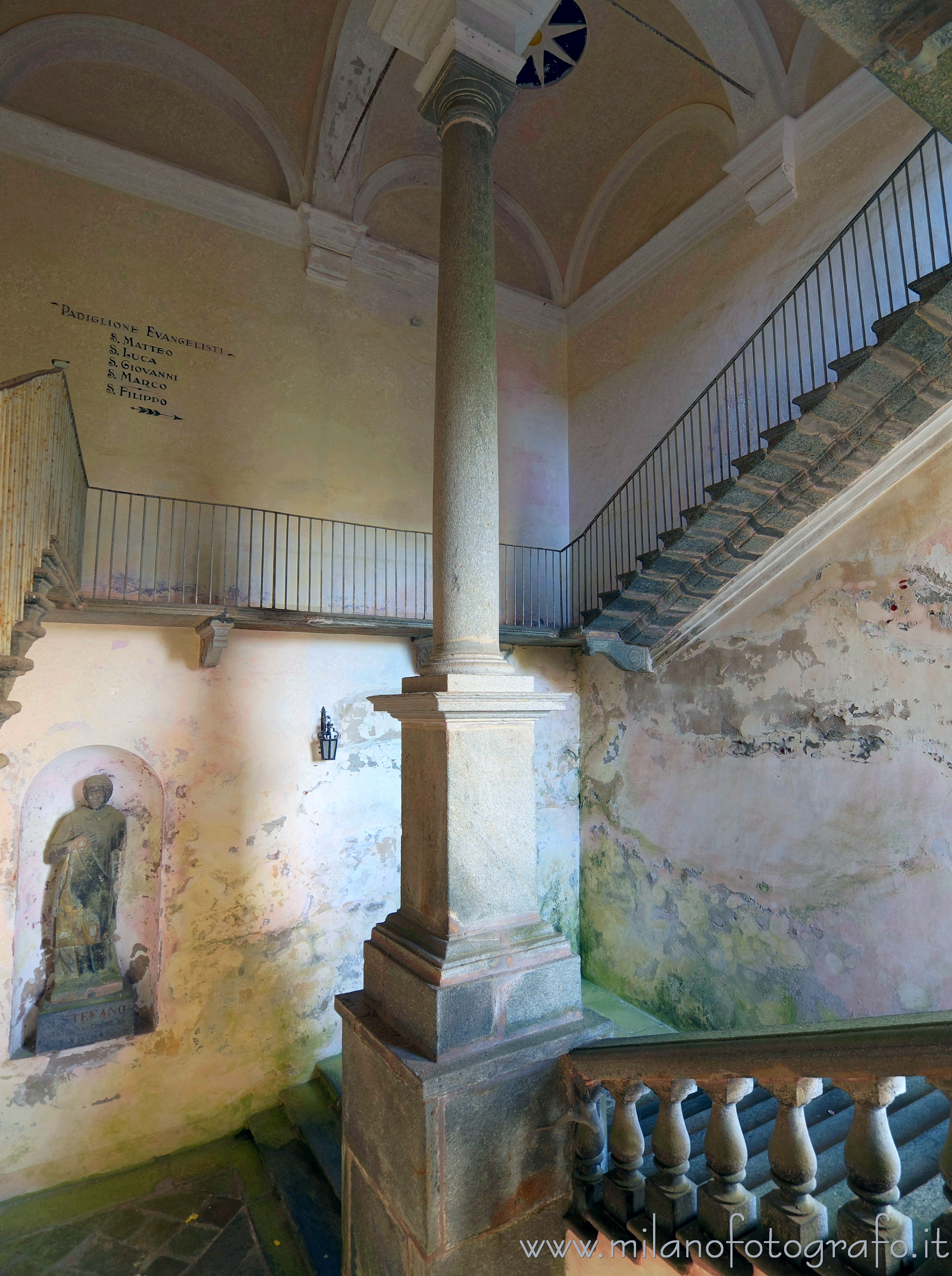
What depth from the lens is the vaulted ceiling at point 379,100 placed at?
7.08 m

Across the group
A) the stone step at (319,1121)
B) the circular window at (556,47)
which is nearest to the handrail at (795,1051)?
the stone step at (319,1121)

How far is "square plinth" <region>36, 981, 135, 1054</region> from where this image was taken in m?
5.37

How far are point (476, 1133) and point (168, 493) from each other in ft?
21.5

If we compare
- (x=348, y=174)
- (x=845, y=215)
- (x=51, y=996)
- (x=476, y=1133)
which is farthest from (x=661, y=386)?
(x=51, y=996)

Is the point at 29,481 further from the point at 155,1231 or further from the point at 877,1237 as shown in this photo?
the point at 155,1231

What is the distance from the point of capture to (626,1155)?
102 inches

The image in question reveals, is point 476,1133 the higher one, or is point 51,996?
point 476,1133

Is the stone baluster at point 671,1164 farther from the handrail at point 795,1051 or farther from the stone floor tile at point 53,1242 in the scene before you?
the stone floor tile at point 53,1242

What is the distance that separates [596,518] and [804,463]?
3.02m

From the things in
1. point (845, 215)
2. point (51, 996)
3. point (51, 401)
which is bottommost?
point (51, 996)

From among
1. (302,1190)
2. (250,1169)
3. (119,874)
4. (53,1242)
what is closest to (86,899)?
(119,874)

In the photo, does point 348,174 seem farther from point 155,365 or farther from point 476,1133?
point 476,1133

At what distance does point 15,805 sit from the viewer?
17.6ft

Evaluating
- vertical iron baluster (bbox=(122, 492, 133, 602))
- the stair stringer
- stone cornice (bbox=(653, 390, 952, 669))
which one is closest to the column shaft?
the stair stringer
